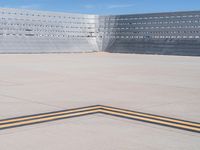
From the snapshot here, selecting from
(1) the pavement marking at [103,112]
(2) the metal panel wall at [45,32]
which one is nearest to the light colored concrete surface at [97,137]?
(1) the pavement marking at [103,112]

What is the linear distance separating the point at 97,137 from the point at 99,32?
3208cm

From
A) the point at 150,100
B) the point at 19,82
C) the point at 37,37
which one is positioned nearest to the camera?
the point at 150,100

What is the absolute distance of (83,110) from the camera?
18.8 feet

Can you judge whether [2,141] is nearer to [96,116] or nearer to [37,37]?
[96,116]

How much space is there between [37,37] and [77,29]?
15.5 ft

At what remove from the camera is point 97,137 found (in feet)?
13.6

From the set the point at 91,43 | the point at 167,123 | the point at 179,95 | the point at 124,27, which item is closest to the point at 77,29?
the point at 91,43

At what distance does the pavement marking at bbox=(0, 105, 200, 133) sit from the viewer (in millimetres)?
4742

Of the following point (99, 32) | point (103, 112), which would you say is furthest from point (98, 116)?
point (99, 32)

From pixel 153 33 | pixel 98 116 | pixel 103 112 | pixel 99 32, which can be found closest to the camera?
pixel 98 116

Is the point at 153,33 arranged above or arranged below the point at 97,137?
above

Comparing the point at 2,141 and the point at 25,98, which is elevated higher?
the point at 25,98

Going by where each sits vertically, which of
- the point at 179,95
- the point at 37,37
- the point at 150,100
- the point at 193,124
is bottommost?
the point at 193,124

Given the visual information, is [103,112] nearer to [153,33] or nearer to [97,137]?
[97,137]
